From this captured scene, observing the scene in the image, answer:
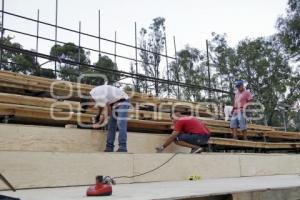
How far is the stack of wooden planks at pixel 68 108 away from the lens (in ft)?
20.3

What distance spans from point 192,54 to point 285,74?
7.26 meters

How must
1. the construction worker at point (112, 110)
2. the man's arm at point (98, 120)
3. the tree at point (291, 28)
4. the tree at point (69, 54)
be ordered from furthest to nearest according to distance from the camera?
1. the tree at point (291, 28)
2. the tree at point (69, 54)
3. the man's arm at point (98, 120)
4. the construction worker at point (112, 110)

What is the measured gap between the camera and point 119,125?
6359mm

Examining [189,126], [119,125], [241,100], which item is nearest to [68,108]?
[119,125]

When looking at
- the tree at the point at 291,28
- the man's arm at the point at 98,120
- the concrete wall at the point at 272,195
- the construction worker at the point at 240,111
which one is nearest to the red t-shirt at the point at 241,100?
the construction worker at the point at 240,111

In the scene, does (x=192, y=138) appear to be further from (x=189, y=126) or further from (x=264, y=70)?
(x=264, y=70)

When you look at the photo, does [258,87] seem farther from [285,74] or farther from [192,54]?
[192,54]

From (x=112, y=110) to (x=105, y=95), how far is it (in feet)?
0.98

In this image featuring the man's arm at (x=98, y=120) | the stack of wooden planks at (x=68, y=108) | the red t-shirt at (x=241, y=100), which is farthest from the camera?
the red t-shirt at (x=241, y=100)

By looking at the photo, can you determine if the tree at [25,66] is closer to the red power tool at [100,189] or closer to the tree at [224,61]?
the red power tool at [100,189]

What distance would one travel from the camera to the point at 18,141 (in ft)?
17.4

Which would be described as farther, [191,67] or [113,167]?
[191,67]

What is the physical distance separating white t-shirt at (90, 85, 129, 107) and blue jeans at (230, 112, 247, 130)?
143 inches

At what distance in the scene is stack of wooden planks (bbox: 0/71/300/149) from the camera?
244 inches
